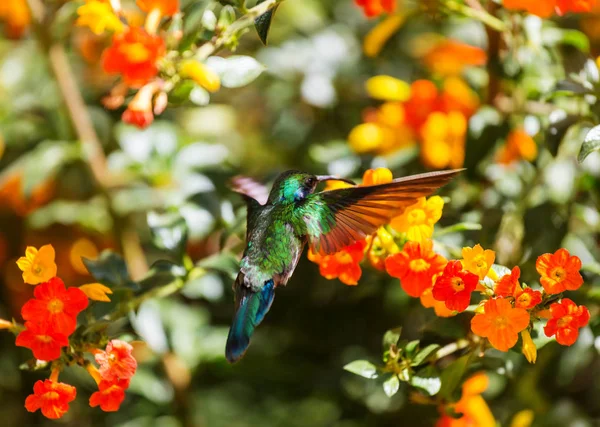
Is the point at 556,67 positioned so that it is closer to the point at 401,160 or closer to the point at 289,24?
the point at 401,160

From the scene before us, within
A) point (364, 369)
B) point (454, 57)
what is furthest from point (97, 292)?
point (454, 57)

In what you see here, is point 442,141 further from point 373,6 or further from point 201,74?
point 201,74

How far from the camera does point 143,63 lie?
4.10 ft

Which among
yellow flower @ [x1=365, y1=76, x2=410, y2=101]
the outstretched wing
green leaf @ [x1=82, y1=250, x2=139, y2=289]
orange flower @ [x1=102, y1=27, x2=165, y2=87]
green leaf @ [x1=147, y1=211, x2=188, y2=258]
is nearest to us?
the outstretched wing

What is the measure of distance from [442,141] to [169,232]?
704mm

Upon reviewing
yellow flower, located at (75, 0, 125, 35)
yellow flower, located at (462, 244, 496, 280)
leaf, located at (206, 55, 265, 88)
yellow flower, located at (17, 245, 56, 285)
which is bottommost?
yellow flower, located at (462, 244, 496, 280)

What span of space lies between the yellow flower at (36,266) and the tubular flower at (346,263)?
43cm

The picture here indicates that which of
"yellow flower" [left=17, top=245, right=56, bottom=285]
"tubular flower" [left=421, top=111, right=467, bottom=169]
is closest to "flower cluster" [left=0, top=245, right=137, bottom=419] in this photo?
"yellow flower" [left=17, top=245, right=56, bottom=285]

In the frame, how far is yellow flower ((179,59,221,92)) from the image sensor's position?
1252 millimetres

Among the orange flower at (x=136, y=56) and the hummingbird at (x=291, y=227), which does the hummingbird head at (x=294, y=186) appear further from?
the orange flower at (x=136, y=56)

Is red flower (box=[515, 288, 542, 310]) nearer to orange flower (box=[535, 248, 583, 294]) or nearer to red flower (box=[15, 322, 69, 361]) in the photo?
orange flower (box=[535, 248, 583, 294])

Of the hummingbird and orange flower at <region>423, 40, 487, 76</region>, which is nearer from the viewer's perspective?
the hummingbird

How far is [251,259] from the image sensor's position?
1268 millimetres

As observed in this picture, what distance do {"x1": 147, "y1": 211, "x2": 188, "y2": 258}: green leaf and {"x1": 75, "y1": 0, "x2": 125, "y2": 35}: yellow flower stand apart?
377 mm
